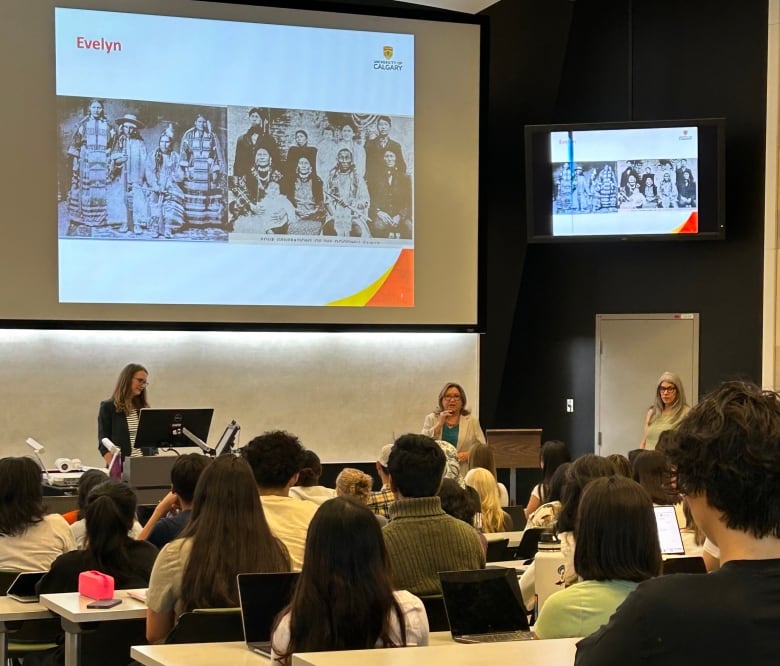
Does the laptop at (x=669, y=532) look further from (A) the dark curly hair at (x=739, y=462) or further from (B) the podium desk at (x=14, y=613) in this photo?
(A) the dark curly hair at (x=739, y=462)

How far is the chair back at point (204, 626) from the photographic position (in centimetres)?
316

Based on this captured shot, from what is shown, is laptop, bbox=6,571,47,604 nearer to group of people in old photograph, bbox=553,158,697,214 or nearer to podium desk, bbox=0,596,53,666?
podium desk, bbox=0,596,53,666

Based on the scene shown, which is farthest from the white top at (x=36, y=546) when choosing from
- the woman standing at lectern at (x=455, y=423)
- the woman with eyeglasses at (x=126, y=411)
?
the woman standing at lectern at (x=455, y=423)

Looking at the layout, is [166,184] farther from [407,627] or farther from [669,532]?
[407,627]

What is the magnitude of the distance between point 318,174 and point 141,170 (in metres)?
1.45

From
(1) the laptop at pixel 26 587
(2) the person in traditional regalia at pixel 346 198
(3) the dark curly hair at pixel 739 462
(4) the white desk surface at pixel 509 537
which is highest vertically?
(2) the person in traditional regalia at pixel 346 198

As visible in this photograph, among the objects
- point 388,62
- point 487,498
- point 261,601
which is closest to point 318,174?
point 388,62

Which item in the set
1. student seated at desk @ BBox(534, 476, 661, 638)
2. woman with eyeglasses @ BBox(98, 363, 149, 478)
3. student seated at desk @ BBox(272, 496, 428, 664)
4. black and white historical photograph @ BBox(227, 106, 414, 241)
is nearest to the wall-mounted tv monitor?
black and white historical photograph @ BBox(227, 106, 414, 241)

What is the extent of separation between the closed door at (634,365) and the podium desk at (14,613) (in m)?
6.85

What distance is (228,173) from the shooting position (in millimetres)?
9094

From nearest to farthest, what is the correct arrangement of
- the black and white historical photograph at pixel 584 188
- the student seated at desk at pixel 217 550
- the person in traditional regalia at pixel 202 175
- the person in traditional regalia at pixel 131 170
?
1. the student seated at desk at pixel 217 550
2. the person in traditional regalia at pixel 131 170
3. the person in traditional regalia at pixel 202 175
4. the black and white historical photograph at pixel 584 188

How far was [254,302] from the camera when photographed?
9117 millimetres

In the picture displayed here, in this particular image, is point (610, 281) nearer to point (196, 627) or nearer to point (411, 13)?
point (411, 13)

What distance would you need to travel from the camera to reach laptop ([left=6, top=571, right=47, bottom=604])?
394 cm
